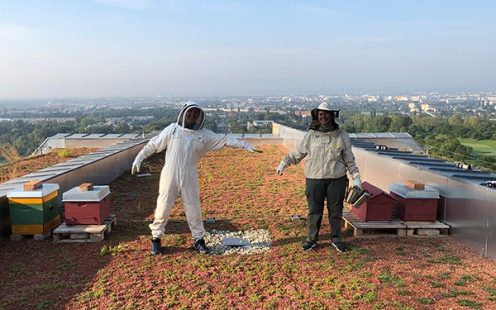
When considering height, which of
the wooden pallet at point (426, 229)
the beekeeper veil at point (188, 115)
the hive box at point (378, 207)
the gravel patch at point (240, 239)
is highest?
the beekeeper veil at point (188, 115)

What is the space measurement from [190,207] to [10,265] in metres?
2.16

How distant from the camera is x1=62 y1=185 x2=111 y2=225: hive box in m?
5.70

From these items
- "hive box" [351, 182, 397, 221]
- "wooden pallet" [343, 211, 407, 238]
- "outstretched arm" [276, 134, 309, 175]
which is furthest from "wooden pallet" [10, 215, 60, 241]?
"hive box" [351, 182, 397, 221]

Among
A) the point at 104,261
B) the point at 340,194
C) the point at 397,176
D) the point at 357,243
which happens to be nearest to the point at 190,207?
the point at 104,261

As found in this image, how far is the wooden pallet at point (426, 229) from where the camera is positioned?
19.3ft

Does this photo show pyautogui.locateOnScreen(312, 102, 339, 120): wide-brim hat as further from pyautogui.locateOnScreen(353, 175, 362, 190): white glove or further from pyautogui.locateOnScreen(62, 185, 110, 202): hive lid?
pyautogui.locateOnScreen(62, 185, 110, 202): hive lid

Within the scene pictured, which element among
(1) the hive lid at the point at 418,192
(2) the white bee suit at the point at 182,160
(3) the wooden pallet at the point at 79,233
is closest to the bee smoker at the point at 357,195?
(1) the hive lid at the point at 418,192

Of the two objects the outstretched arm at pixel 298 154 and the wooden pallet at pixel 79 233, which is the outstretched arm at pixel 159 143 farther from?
the outstretched arm at pixel 298 154

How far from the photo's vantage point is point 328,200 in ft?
17.6

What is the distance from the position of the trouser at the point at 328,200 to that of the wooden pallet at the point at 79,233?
2759 mm

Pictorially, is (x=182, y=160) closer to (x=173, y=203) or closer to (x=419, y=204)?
(x=173, y=203)

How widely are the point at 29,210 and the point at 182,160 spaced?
228 centimetres

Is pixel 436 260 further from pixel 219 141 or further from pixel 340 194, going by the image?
pixel 219 141

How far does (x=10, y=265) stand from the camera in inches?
195
